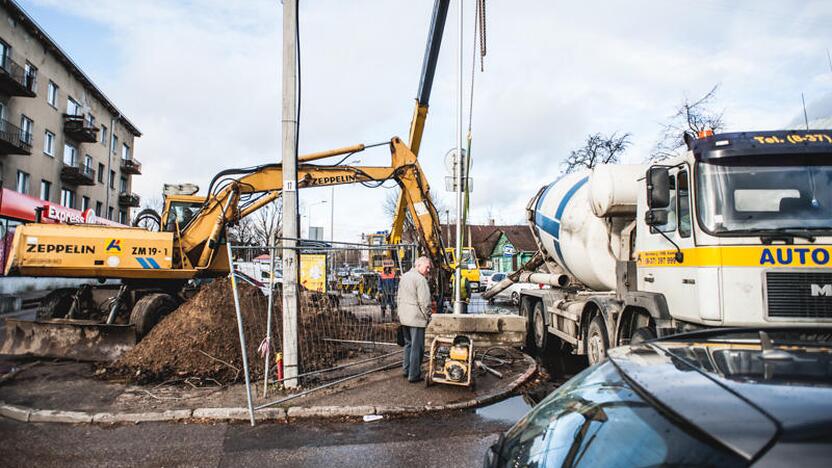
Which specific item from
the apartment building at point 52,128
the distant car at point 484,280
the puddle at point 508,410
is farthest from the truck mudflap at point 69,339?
the distant car at point 484,280

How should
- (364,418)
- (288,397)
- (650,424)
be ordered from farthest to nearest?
1. (288,397)
2. (364,418)
3. (650,424)

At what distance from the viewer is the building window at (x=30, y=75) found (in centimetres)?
2920

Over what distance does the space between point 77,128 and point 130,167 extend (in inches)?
458

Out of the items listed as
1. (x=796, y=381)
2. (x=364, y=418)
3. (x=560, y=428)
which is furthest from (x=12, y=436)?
(x=796, y=381)

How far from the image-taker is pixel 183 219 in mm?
12234

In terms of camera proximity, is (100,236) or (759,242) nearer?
(759,242)

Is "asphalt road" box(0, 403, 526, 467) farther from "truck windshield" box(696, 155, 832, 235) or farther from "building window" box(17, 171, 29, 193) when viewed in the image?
"building window" box(17, 171, 29, 193)

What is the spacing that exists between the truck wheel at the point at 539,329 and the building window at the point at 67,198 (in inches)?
1372

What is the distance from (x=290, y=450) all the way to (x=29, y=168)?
3337 centimetres

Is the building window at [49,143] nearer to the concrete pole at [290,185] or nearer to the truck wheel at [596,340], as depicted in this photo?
the concrete pole at [290,185]

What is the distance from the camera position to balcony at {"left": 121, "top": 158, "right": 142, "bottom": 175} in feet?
148

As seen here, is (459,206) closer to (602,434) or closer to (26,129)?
(602,434)

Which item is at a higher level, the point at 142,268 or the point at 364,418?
the point at 142,268

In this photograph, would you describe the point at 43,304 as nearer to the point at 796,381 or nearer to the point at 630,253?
the point at 630,253
